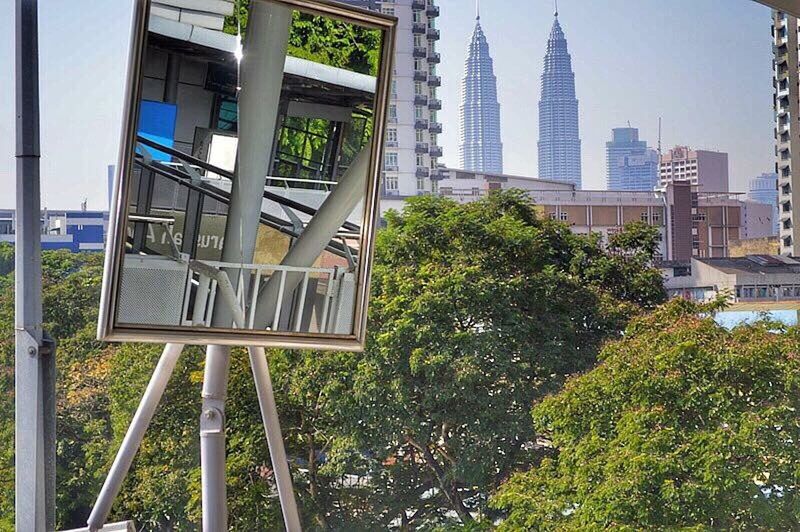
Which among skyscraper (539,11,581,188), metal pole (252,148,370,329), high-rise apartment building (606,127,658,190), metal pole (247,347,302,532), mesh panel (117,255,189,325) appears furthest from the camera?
high-rise apartment building (606,127,658,190)

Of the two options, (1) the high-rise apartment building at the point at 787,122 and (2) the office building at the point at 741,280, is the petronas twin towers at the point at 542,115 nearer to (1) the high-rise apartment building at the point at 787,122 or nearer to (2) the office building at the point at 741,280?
(2) the office building at the point at 741,280

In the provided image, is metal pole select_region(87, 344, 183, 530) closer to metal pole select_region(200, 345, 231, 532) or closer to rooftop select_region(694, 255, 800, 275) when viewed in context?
metal pole select_region(200, 345, 231, 532)

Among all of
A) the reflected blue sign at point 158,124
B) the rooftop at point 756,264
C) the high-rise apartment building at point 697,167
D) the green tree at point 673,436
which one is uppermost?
the high-rise apartment building at point 697,167

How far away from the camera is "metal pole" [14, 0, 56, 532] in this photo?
248 centimetres

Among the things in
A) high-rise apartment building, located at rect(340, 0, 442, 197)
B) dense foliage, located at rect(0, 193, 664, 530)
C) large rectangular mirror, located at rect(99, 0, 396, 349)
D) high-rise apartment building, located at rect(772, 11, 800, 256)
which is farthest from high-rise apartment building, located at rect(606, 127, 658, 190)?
large rectangular mirror, located at rect(99, 0, 396, 349)

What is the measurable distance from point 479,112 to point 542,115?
236 mm

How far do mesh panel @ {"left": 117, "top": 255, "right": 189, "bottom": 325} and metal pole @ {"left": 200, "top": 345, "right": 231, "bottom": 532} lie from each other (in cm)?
25

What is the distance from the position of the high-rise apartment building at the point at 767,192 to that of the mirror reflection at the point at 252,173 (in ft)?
7.38

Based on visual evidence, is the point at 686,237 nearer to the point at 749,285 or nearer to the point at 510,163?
the point at 749,285

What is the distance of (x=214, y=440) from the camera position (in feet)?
7.67

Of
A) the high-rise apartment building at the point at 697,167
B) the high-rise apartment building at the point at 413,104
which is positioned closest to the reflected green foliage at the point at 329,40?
the high-rise apartment building at the point at 413,104

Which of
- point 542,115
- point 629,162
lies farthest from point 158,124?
point 629,162

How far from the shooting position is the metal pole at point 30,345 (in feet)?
8.13

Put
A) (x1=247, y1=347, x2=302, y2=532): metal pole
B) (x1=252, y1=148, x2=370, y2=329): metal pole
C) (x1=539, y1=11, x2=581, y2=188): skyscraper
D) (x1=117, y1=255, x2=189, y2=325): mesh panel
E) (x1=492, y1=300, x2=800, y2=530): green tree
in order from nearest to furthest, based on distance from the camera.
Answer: (x1=117, y1=255, x2=189, y2=325): mesh panel
(x1=252, y1=148, x2=370, y2=329): metal pole
(x1=247, y1=347, x2=302, y2=532): metal pole
(x1=492, y1=300, x2=800, y2=530): green tree
(x1=539, y1=11, x2=581, y2=188): skyscraper
